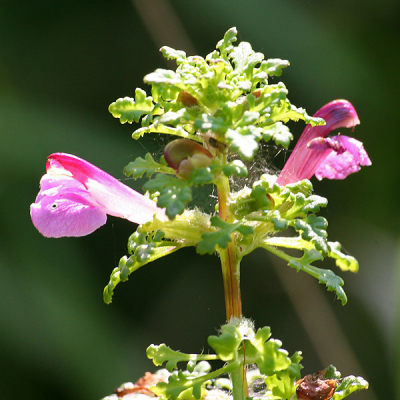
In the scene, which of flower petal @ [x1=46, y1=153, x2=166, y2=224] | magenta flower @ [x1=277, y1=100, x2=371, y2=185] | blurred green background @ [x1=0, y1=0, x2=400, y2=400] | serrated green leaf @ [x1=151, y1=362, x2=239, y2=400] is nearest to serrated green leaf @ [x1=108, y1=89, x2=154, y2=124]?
flower petal @ [x1=46, y1=153, x2=166, y2=224]

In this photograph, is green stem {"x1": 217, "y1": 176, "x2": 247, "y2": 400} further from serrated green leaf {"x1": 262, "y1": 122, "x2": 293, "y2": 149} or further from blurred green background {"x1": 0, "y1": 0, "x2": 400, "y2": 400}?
blurred green background {"x1": 0, "y1": 0, "x2": 400, "y2": 400}

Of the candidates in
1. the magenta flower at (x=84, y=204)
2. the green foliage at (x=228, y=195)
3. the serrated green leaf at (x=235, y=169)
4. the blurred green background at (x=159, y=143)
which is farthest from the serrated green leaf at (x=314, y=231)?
the blurred green background at (x=159, y=143)

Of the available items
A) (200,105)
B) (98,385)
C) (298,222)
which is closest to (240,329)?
(298,222)

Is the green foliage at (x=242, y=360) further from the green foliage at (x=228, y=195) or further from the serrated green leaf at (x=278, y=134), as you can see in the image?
the serrated green leaf at (x=278, y=134)

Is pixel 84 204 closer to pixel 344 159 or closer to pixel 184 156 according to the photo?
pixel 184 156

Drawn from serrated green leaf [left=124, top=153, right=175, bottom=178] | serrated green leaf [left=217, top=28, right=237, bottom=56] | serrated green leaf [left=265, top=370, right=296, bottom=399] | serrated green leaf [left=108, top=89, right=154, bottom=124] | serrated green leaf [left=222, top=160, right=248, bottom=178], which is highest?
serrated green leaf [left=217, top=28, right=237, bottom=56]

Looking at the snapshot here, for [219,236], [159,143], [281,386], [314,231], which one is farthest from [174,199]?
[159,143]
